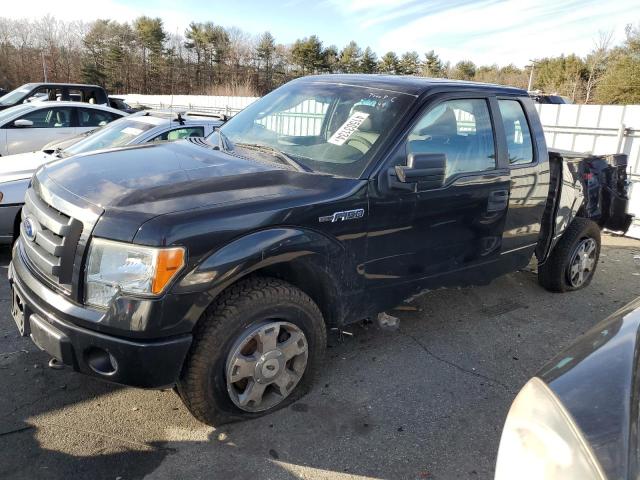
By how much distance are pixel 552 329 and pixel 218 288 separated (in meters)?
3.29

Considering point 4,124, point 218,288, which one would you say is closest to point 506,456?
point 218,288

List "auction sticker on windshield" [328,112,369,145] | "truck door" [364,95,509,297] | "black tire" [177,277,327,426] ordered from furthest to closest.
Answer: "auction sticker on windshield" [328,112,369,145]
"truck door" [364,95,509,297]
"black tire" [177,277,327,426]

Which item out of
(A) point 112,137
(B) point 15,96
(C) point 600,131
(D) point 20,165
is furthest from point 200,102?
(D) point 20,165

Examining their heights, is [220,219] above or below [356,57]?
below

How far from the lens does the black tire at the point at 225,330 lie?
246 centimetres

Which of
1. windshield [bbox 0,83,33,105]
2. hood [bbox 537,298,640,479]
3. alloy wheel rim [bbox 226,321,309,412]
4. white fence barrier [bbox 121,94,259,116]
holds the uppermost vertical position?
white fence barrier [bbox 121,94,259,116]

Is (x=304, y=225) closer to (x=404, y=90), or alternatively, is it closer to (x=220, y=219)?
(x=220, y=219)

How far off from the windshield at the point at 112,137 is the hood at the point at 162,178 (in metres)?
3.01

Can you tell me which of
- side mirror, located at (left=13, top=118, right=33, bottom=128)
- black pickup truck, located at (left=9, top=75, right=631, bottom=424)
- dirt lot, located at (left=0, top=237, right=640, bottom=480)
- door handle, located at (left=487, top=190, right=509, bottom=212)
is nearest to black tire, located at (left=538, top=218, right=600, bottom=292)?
black pickup truck, located at (left=9, top=75, right=631, bottom=424)

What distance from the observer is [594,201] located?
205 inches

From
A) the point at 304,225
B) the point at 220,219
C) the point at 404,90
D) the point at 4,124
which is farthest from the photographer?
the point at 4,124

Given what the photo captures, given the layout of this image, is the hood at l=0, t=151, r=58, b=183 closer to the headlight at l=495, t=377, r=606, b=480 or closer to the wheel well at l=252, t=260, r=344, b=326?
the wheel well at l=252, t=260, r=344, b=326

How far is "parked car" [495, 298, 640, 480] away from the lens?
1.23 metres

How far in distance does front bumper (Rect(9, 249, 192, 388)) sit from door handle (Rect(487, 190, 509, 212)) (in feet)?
8.03
